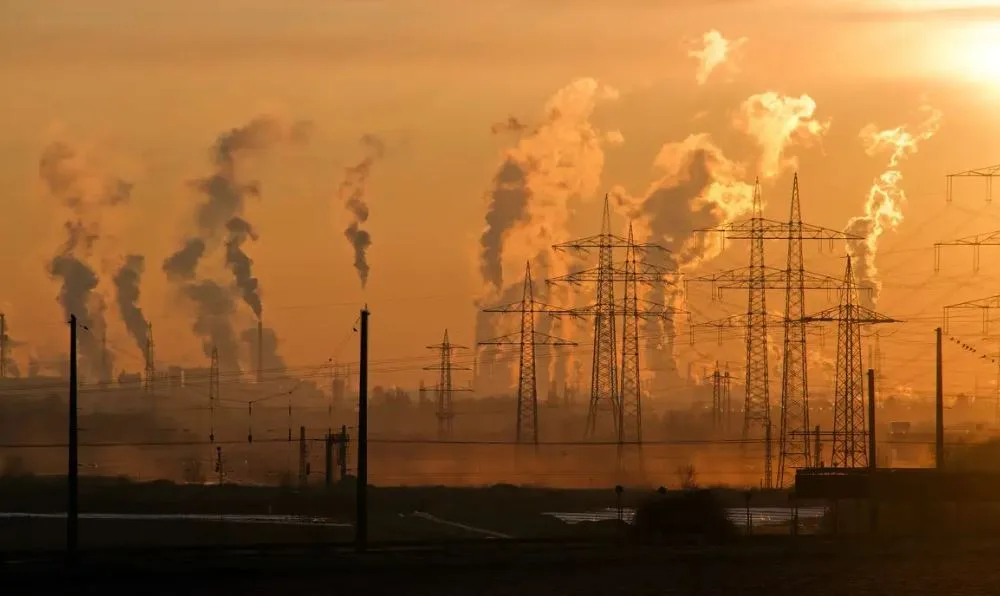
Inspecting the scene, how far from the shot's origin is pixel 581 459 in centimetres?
18675

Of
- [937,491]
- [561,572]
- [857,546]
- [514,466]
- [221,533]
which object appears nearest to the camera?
[561,572]

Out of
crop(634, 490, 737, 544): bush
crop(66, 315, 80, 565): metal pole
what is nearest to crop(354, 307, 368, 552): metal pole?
crop(66, 315, 80, 565): metal pole

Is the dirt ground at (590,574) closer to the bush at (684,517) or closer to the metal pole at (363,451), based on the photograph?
the metal pole at (363,451)

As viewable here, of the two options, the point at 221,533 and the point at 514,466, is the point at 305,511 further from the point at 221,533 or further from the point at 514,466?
the point at 514,466

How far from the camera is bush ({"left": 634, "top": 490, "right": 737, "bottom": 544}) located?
295 feet

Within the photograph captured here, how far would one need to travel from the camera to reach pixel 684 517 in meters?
92.1

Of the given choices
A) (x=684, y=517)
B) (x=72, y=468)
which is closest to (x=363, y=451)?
(x=72, y=468)

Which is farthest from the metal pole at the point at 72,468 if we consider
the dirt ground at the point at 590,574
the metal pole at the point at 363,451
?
the metal pole at the point at 363,451

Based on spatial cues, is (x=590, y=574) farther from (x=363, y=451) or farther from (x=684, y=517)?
(x=684, y=517)

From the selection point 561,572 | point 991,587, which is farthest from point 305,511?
point 991,587

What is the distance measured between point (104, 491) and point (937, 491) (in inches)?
3269

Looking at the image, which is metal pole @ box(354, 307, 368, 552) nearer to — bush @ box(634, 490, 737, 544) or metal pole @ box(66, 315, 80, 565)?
metal pole @ box(66, 315, 80, 565)

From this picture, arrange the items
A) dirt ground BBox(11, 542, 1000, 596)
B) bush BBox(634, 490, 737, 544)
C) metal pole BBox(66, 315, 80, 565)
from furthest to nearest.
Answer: bush BBox(634, 490, 737, 544)
metal pole BBox(66, 315, 80, 565)
dirt ground BBox(11, 542, 1000, 596)

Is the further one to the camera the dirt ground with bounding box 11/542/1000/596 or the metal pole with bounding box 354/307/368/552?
the metal pole with bounding box 354/307/368/552
